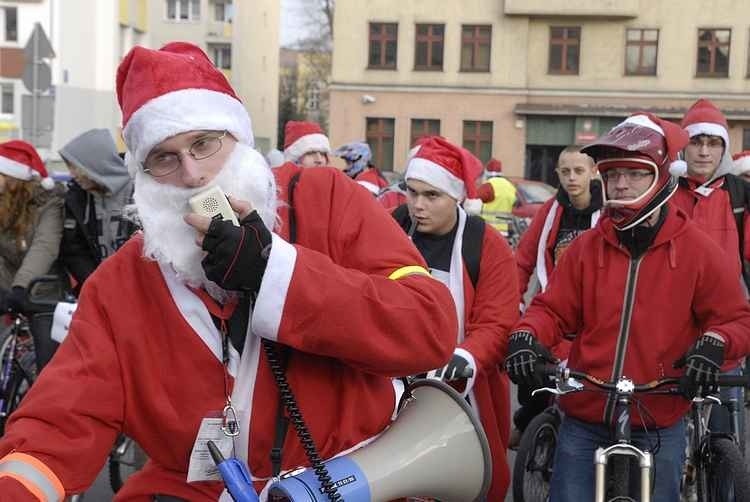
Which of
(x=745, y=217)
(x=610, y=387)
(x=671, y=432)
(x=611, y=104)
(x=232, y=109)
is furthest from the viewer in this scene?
(x=611, y=104)

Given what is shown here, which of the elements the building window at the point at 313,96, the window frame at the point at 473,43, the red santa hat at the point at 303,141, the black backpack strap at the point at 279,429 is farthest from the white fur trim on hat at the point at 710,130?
the building window at the point at 313,96

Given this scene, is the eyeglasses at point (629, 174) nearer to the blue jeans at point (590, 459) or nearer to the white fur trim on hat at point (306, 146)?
the blue jeans at point (590, 459)

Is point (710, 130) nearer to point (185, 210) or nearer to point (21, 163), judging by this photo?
point (21, 163)

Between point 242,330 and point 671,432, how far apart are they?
243 cm

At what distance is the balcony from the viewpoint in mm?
36688

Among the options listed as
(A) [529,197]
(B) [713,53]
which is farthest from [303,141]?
(B) [713,53]

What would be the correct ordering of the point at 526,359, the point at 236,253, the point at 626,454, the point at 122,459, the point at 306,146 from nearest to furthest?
the point at 236,253 < the point at 626,454 < the point at 526,359 < the point at 122,459 < the point at 306,146

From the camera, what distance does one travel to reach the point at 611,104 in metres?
37.2

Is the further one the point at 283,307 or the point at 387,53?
the point at 387,53

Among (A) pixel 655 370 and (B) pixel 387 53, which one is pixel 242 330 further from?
(B) pixel 387 53

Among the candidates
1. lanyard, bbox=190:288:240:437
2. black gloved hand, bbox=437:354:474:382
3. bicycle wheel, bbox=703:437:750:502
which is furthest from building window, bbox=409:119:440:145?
lanyard, bbox=190:288:240:437

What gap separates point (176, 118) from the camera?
2.26 metres

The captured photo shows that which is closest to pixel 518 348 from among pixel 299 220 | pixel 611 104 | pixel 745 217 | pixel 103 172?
pixel 299 220

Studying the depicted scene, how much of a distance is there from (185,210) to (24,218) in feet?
13.9
